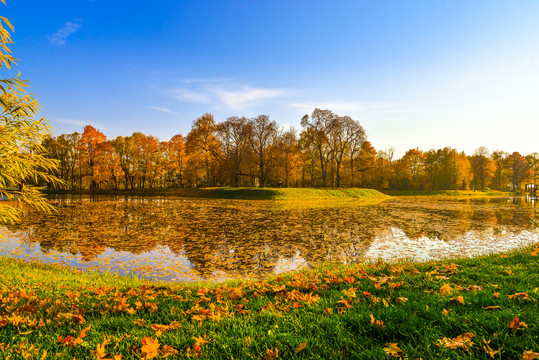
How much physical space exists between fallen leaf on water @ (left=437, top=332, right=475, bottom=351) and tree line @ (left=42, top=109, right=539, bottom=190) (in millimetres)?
41025

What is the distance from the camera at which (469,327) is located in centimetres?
283

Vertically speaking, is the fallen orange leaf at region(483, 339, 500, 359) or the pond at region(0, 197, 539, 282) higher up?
the fallen orange leaf at region(483, 339, 500, 359)

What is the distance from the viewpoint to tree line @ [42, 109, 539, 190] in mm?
44719

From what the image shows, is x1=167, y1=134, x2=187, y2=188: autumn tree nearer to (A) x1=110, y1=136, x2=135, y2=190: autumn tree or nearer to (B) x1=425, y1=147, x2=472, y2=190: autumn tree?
(A) x1=110, y1=136, x2=135, y2=190: autumn tree

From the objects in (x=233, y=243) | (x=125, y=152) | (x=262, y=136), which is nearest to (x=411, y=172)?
(x=262, y=136)

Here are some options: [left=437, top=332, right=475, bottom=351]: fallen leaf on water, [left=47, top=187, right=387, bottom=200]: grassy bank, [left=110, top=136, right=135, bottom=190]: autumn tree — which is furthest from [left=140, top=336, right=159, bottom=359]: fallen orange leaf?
[left=110, top=136, right=135, bottom=190]: autumn tree

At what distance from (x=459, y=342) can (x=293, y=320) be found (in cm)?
172

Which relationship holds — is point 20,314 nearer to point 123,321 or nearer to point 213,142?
point 123,321

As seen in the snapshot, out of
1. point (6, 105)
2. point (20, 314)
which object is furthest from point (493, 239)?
point (6, 105)

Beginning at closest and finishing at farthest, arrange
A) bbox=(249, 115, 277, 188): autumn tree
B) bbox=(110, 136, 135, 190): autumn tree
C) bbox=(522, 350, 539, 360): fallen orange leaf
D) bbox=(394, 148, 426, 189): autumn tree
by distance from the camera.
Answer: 1. bbox=(522, 350, 539, 360): fallen orange leaf
2. bbox=(249, 115, 277, 188): autumn tree
3. bbox=(110, 136, 135, 190): autumn tree
4. bbox=(394, 148, 426, 189): autumn tree

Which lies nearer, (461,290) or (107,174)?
(461,290)

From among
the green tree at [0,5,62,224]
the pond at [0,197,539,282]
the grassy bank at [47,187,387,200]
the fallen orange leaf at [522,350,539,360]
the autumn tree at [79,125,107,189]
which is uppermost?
the autumn tree at [79,125,107,189]

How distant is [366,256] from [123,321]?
23.7 feet

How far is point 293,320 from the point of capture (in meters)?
3.30
